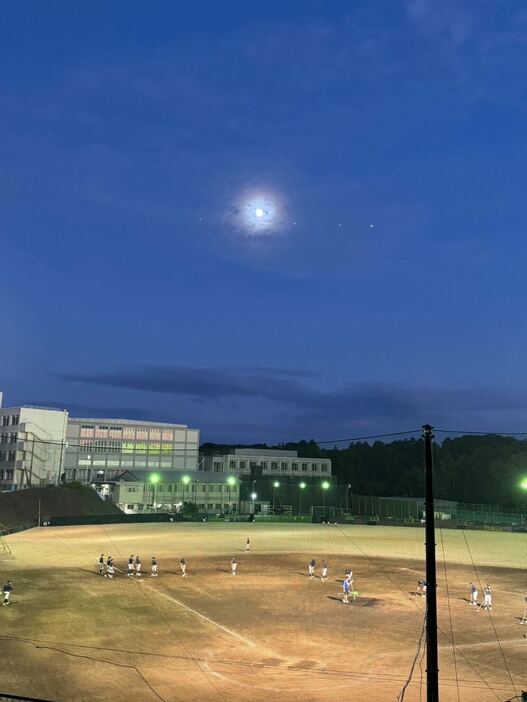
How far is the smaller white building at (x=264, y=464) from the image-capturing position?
140m

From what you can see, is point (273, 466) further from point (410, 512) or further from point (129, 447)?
point (410, 512)

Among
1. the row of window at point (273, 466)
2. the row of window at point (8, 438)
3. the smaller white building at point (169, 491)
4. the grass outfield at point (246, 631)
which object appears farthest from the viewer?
the row of window at point (273, 466)

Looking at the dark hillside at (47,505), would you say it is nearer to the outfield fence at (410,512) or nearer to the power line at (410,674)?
the outfield fence at (410,512)

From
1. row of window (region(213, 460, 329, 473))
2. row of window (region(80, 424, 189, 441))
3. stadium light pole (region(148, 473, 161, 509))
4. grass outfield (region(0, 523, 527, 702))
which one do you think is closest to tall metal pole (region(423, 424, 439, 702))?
grass outfield (region(0, 523, 527, 702))

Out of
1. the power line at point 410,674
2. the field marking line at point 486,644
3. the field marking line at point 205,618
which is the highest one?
the power line at point 410,674

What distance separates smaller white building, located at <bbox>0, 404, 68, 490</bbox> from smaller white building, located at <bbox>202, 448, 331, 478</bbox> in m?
35.4

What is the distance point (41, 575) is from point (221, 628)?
18.1 metres

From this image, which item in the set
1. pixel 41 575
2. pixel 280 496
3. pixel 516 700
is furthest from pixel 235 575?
pixel 280 496

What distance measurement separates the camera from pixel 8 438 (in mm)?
121562

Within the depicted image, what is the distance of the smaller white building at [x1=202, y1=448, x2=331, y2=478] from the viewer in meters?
140

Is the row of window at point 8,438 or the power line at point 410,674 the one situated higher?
the row of window at point 8,438

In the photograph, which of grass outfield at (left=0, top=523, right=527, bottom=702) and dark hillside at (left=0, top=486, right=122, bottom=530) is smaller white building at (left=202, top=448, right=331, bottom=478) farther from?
grass outfield at (left=0, top=523, right=527, bottom=702)

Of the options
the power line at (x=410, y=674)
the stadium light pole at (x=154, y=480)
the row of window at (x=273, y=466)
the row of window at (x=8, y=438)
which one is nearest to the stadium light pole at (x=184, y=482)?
the stadium light pole at (x=154, y=480)

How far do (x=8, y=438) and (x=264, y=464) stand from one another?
191 feet
